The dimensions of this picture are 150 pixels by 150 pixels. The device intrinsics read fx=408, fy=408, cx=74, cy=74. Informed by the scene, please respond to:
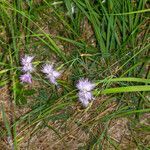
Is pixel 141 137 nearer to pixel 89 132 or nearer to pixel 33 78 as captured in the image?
pixel 89 132

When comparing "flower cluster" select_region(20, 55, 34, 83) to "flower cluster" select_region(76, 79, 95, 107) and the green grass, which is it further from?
"flower cluster" select_region(76, 79, 95, 107)

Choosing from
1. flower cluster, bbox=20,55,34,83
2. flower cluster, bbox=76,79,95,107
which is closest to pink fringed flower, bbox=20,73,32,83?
flower cluster, bbox=20,55,34,83

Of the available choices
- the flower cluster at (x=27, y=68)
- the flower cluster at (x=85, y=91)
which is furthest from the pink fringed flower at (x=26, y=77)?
the flower cluster at (x=85, y=91)

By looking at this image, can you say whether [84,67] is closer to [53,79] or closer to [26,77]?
[53,79]

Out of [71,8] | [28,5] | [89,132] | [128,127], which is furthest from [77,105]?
[28,5]

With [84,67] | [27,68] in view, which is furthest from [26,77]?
[84,67]

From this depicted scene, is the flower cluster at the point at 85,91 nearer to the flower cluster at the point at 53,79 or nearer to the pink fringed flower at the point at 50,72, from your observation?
the flower cluster at the point at 53,79
